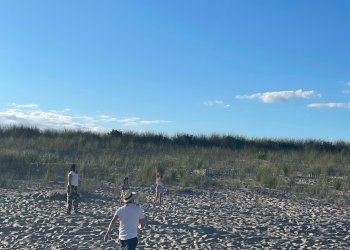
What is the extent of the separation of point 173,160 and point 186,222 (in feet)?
46.0

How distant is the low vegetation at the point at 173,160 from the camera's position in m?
20.8

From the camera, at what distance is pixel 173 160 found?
87.6 ft

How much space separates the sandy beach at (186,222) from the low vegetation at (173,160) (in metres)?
2.20

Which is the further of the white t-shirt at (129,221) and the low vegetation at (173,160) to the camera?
the low vegetation at (173,160)

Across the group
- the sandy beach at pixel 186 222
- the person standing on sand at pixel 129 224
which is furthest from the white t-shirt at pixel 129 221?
the sandy beach at pixel 186 222

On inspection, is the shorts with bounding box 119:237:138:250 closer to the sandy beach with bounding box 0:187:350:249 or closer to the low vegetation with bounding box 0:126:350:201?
the sandy beach with bounding box 0:187:350:249

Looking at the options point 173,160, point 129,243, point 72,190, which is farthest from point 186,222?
point 173,160

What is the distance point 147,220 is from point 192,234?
1.85 meters

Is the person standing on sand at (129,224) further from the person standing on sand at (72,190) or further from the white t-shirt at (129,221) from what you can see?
the person standing on sand at (72,190)

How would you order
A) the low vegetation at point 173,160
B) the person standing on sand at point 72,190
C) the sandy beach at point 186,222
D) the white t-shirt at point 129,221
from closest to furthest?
the white t-shirt at point 129,221, the sandy beach at point 186,222, the person standing on sand at point 72,190, the low vegetation at point 173,160

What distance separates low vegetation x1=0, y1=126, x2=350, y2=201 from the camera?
20828 mm

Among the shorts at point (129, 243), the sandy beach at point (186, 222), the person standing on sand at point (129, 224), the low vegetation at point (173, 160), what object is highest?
the low vegetation at point (173, 160)

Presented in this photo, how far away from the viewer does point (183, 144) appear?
35.0 metres

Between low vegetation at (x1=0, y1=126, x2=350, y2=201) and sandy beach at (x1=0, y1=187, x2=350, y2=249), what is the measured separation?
7.22 ft
